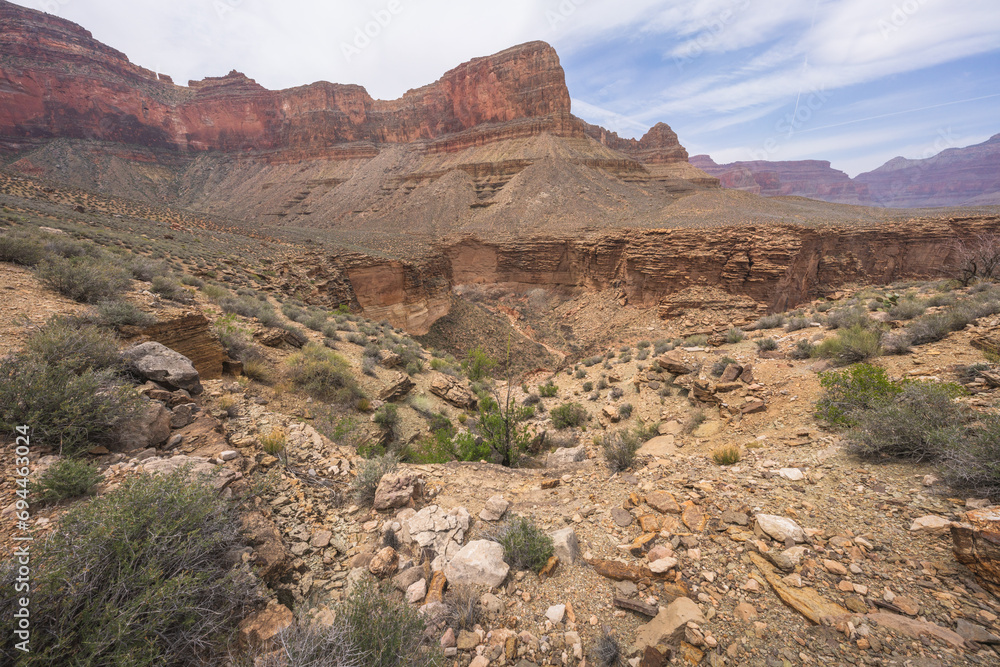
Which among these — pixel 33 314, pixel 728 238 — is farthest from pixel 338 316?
pixel 728 238

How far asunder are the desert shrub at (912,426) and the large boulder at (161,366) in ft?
27.9

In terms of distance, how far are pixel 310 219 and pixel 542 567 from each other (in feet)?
204

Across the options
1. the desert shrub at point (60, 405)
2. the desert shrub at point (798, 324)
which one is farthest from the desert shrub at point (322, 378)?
the desert shrub at point (798, 324)

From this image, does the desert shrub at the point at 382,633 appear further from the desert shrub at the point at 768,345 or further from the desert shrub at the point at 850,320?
the desert shrub at the point at 768,345

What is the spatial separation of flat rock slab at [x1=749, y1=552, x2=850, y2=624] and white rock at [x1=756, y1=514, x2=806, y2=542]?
0.40 m

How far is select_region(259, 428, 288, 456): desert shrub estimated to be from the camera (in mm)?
4816

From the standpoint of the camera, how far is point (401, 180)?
57.4m

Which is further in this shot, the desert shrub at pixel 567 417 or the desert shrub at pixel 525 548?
the desert shrub at pixel 567 417

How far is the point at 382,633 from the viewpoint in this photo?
250 centimetres

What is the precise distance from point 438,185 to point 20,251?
48.3m

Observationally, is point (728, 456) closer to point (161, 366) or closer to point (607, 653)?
point (607, 653)

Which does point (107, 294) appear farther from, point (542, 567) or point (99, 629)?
point (542, 567)

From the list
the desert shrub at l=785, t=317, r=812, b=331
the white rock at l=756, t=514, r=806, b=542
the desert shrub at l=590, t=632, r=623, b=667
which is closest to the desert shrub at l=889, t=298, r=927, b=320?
the desert shrub at l=785, t=317, r=812, b=331

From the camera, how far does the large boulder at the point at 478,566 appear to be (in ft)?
10.8
